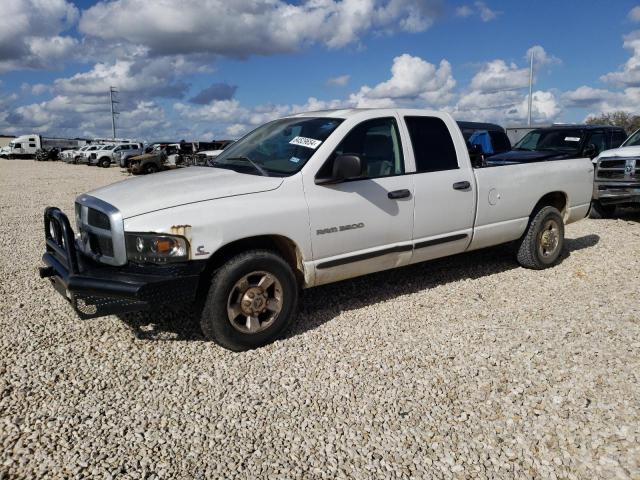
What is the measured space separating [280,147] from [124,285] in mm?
1829

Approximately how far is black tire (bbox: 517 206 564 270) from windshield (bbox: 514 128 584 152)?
4.49 metres

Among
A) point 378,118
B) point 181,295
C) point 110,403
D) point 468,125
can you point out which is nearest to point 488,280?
point 378,118

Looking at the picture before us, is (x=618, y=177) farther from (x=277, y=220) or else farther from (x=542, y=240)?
(x=277, y=220)

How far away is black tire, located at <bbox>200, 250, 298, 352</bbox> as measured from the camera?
12.7ft

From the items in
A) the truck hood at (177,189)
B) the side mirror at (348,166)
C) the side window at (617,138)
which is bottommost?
the truck hood at (177,189)

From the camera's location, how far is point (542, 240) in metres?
6.36

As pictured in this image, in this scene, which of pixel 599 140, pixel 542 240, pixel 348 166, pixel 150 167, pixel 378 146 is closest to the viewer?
pixel 348 166

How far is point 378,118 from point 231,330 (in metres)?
2.30

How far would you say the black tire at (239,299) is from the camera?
12.7 ft

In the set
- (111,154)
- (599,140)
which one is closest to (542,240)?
(599,140)

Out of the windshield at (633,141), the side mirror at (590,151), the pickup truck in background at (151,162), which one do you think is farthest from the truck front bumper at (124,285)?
the pickup truck in background at (151,162)

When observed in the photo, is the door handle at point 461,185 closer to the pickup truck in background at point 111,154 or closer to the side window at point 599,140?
the side window at point 599,140

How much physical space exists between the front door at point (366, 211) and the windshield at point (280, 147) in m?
0.22

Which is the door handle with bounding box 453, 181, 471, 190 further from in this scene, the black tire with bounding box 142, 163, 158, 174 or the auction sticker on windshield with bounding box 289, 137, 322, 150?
the black tire with bounding box 142, 163, 158, 174
